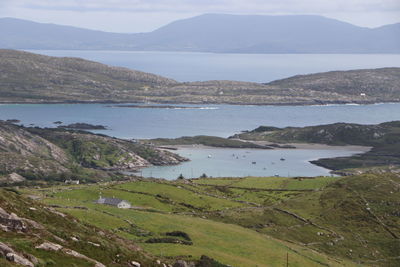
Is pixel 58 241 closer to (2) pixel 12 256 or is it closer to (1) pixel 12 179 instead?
(2) pixel 12 256

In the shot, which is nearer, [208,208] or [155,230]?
[155,230]

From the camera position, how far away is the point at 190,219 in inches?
2756

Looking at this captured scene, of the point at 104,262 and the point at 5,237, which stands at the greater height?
the point at 5,237

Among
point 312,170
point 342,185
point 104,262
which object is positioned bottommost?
point 312,170

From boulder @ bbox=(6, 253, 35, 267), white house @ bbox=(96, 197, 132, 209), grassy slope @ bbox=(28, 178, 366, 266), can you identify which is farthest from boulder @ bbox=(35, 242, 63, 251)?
white house @ bbox=(96, 197, 132, 209)

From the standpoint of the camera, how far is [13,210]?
37.8 m

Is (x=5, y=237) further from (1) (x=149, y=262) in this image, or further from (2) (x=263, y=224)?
(2) (x=263, y=224)

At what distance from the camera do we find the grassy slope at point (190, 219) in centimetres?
5556

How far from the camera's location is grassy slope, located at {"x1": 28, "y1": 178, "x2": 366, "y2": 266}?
5556 centimetres

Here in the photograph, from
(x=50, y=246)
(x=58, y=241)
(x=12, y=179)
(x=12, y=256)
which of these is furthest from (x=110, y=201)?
(x=12, y=179)

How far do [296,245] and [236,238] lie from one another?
9.13 m

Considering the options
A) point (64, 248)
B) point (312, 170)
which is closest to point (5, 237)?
point (64, 248)

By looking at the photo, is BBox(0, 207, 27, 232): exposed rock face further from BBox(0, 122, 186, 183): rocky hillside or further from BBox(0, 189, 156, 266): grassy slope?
BBox(0, 122, 186, 183): rocky hillside

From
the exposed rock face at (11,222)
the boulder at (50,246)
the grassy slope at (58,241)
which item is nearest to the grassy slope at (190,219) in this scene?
the grassy slope at (58,241)
